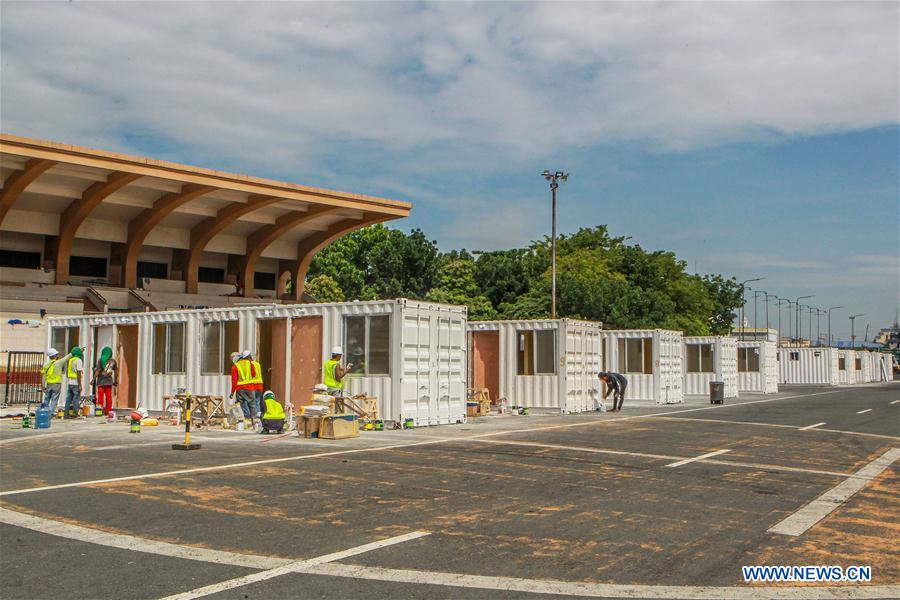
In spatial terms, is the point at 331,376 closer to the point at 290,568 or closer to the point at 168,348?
the point at 168,348

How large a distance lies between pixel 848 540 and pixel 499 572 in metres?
3.48

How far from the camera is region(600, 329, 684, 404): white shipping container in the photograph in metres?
31.4

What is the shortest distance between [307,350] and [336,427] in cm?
416

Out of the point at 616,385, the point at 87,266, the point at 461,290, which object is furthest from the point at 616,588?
the point at 461,290

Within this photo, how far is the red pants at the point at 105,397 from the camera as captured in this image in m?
23.7

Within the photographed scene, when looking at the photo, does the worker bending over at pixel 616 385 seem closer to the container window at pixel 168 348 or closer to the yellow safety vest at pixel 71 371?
the container window at pixel 168 348

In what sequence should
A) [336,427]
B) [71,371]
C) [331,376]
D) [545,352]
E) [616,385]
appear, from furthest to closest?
1. [616,385]
2. [545,352]
3. [71,371]
4. [331,376]
5. [336,427]

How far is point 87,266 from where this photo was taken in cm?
4691

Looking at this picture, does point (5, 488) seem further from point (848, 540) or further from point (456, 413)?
point (456, 413)

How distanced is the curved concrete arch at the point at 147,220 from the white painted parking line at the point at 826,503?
3579 centimetres

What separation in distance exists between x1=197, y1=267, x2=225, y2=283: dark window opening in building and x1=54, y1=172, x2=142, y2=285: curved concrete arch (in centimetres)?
898

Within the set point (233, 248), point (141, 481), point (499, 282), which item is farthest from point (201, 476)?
point (499, 282)

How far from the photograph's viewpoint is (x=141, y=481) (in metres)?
11.0

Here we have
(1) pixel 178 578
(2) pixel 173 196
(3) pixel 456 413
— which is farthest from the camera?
(2) pixel 173 196
